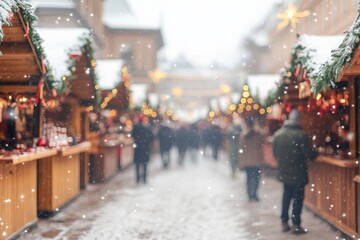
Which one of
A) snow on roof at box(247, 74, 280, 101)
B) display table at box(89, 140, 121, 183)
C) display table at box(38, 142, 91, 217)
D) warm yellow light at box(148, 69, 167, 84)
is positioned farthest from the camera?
warm yellow light at box(148, 69, 167, 84)

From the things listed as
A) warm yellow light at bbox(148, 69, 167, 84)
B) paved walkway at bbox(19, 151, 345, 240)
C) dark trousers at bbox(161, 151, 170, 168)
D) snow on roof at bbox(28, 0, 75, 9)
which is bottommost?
paved walkway at bbox(19, 151, 345, 240)

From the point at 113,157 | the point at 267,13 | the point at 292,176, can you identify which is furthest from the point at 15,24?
the point at 267,13

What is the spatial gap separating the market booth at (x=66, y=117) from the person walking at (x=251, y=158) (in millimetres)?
3813

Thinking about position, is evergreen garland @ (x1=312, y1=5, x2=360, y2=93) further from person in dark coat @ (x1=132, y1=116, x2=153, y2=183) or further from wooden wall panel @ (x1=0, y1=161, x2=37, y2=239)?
person in dark coat @ (x1=132, y1=116, x2=153, y2=183)

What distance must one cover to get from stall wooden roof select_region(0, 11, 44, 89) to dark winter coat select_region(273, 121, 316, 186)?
4372 millimetres

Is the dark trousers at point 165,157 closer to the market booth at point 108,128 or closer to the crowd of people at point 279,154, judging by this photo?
the crowd of people at point 279,154

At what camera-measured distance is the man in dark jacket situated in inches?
392

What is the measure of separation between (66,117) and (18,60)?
573 centimetres

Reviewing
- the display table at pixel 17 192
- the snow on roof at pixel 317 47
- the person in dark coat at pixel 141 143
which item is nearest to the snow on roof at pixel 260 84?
the person in dark coat at pixel 141 143

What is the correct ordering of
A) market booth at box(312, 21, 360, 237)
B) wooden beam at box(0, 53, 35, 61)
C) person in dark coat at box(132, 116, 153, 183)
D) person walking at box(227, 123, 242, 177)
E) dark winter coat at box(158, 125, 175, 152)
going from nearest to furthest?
market booth at box(312, 21, 360, 237), wooden beam at box(0, 53, 35, 61), person in dark coat at box(132, 116, 153, 183), person walking at box(227, 123, 242, 177), dark winter coat at box(158, 125, 175, 152)

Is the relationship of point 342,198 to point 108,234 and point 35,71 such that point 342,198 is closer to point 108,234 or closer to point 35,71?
point 108,234

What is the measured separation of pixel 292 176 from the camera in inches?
393

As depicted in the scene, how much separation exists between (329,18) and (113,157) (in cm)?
973

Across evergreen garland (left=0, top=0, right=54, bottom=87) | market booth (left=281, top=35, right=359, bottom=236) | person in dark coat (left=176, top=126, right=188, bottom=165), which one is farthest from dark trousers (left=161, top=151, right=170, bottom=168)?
evergreen garland (left=0, top=0, right=54, bottom=87)
